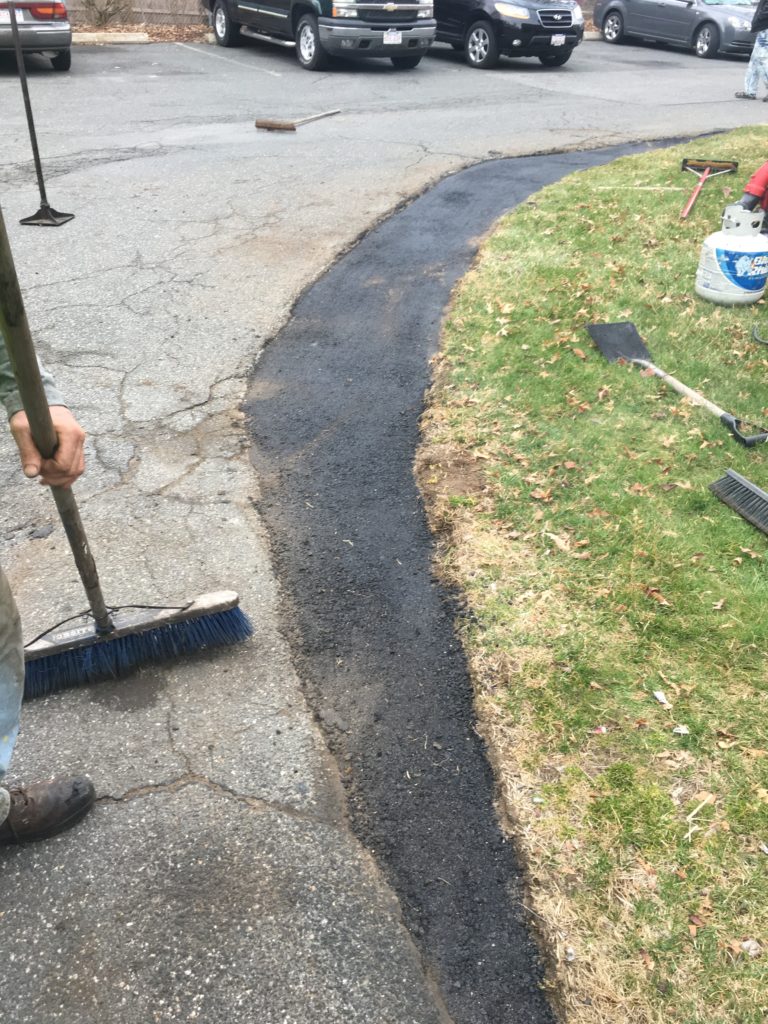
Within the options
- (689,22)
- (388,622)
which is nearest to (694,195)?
(388,622)

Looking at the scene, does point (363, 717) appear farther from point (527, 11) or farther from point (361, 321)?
point (527, 11)

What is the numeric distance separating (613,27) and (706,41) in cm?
286

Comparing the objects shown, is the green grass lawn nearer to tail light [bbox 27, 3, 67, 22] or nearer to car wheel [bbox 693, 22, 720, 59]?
tail light [bbox 27, 3, 67, 22]

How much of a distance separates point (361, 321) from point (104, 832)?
411cm

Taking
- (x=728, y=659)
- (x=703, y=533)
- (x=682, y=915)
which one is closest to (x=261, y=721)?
(x=682, y=915)

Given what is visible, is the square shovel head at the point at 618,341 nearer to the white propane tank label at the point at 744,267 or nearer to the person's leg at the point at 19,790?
the white propane tank label at the point at 744,267

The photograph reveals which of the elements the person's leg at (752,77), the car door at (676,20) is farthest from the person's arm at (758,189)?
the car door at (676,20)

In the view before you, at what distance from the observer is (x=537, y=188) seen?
854 centimetres

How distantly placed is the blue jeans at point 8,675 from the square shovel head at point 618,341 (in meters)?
3.91

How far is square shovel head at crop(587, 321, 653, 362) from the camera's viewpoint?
16.9 ft

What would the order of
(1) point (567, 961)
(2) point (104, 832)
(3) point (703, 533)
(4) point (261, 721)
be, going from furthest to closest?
(3) point (703, 533)
(4) point (261, 721)
(2) point (104, 832)
(1) point (567, 961)

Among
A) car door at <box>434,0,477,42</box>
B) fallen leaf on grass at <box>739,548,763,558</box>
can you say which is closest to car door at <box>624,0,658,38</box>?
car door at <box>434,0,477,42</box>

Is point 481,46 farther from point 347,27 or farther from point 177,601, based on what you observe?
point 177,601

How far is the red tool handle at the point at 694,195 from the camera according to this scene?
7.43m
